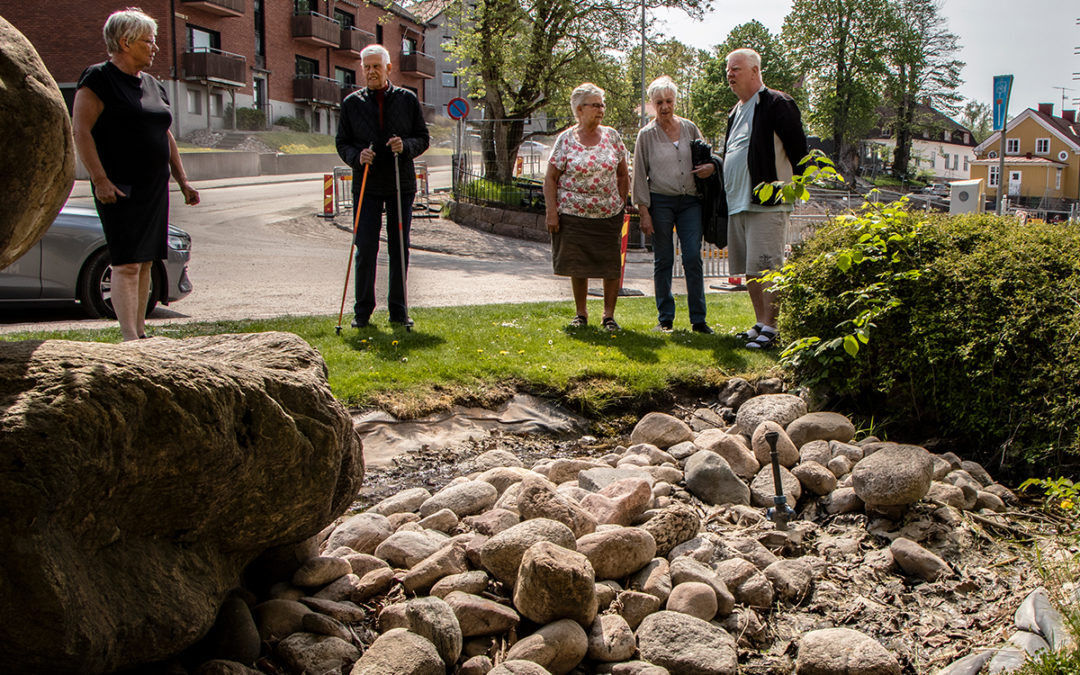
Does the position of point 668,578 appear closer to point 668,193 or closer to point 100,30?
point 668,193

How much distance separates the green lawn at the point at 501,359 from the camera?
5984 millimetres

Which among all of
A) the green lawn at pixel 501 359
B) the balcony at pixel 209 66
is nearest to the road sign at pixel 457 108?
the green lawn at pixel 501 359

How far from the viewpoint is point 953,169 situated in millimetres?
106250

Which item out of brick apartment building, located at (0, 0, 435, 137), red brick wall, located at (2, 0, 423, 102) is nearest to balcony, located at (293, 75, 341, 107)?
brick apartment building, located at (0, 0, 435, 137)

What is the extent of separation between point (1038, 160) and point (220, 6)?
6749cm

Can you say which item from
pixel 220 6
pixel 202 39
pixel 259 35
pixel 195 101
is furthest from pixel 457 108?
pixel 259 35

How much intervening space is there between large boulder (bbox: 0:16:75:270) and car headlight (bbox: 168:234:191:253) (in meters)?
7.23

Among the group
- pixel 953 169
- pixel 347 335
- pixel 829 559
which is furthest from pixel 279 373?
pixel 953 169

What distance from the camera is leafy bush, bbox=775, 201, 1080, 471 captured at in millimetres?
4707

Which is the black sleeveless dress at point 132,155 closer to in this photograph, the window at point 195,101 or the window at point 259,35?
the window at point 195,101

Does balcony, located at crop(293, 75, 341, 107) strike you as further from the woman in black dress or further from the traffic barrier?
the woman in black dress

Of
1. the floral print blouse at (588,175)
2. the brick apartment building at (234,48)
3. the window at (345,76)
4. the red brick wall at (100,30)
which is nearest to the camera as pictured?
the floral print blouse at (588,175)

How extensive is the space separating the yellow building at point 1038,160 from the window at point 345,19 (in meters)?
53.8

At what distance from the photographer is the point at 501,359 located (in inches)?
263
